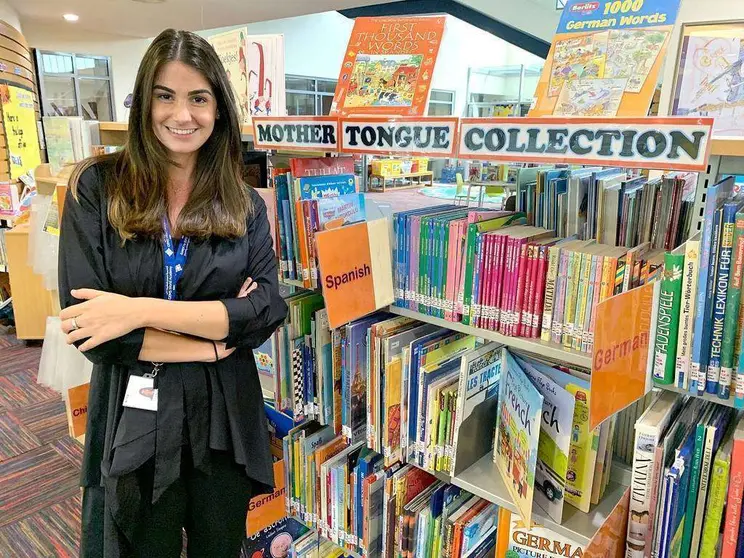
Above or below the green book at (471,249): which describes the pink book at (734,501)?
below

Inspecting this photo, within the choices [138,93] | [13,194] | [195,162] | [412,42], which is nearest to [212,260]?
[195,162]

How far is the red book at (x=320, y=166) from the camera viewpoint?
1633 mm

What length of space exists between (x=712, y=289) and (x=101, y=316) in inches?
49.2

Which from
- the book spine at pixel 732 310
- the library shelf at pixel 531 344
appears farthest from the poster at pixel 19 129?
the book spine at pixel 732 310

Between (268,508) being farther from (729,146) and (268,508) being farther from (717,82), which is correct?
(717,82)

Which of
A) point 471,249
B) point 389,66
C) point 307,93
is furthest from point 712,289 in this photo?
point 307,93

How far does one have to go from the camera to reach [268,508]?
1.91 m

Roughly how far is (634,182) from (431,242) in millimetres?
533

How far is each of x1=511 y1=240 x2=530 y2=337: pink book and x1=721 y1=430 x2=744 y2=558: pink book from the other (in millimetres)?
479

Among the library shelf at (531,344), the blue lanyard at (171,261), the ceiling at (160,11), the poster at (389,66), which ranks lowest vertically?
the library shelf at (531,344)

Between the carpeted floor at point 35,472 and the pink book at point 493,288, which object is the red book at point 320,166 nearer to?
the pink book at point 493,288

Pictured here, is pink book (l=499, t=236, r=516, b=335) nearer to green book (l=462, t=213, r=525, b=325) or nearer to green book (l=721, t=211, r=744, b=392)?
green book (l=462, t=213, r=525, b=325)

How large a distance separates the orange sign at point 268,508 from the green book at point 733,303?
56.5 inches

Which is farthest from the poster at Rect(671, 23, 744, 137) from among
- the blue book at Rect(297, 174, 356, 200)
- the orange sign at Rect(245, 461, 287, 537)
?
the orange sign at Rect(245, 461, 287, 537)
